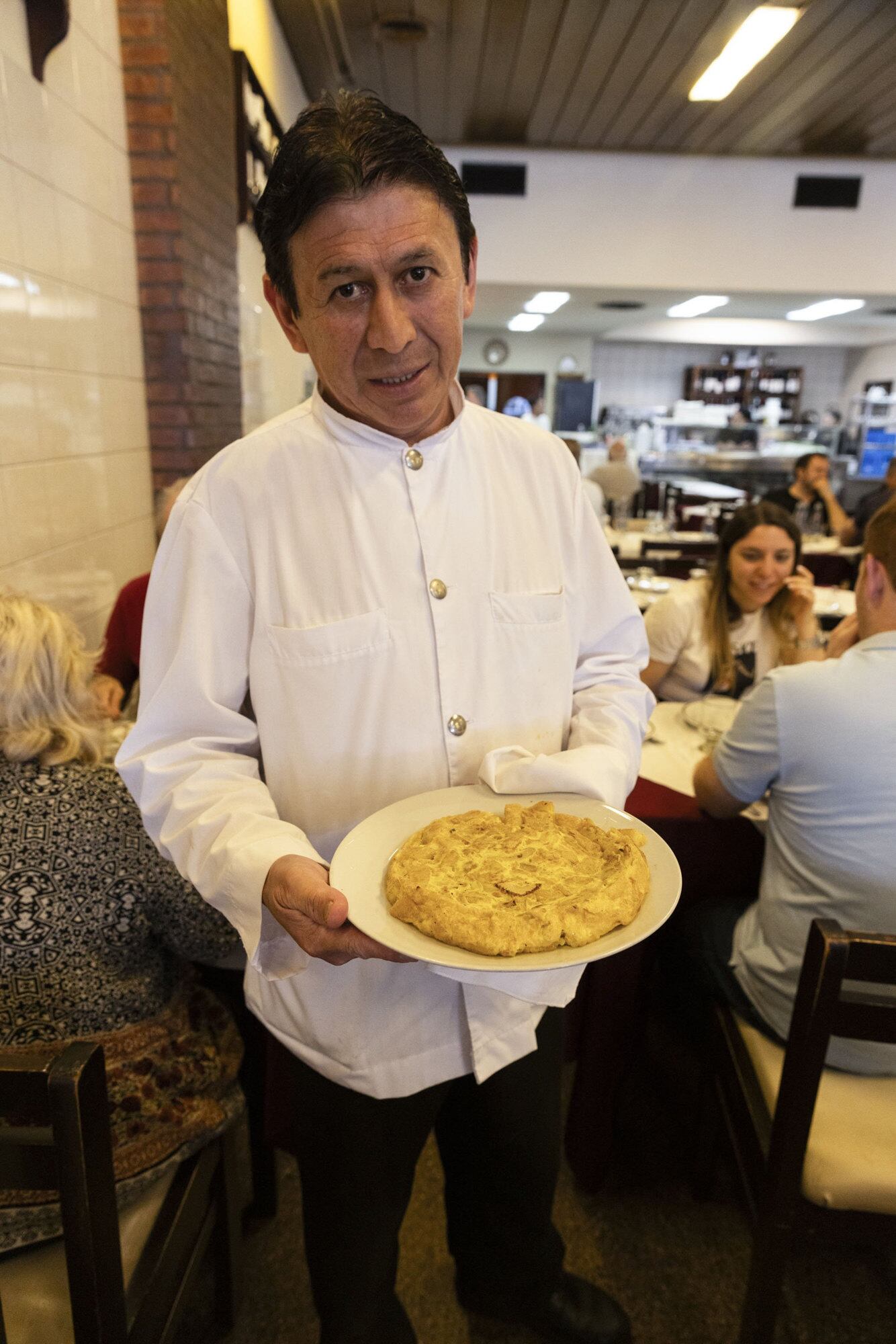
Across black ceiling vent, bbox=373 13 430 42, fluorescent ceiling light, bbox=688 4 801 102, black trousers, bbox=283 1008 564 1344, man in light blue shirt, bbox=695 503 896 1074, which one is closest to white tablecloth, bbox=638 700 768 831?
man in light blue shirt, bbox=695 503 896 1074

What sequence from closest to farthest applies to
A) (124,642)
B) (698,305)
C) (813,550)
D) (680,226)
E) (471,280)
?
1. (471,280)
2. (124,642)
3. (813,550)
4. (680,226)
5. (698,305)

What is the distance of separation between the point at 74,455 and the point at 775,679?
1711 millimetres

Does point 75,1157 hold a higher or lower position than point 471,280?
lower

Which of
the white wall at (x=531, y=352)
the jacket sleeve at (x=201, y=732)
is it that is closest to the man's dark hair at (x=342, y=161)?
the jacket sleeve at (x=201, y=732)

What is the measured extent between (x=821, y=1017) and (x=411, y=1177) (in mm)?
611

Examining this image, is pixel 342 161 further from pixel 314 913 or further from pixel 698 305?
pixel 698 305

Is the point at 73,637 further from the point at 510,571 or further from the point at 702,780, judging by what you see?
the point at 702,780

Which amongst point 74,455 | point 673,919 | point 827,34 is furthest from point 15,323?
point 827,34

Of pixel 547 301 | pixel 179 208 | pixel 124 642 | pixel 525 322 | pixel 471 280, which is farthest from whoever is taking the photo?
pixel 525 322

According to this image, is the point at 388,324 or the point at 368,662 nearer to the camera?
the point at 388,324

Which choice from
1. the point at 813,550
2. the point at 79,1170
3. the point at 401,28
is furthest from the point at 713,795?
the point at 813,550

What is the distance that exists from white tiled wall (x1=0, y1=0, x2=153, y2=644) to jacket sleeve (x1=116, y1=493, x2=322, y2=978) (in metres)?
0.83

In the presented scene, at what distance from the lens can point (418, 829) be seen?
99cm

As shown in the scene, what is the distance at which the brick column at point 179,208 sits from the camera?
2.46 m
